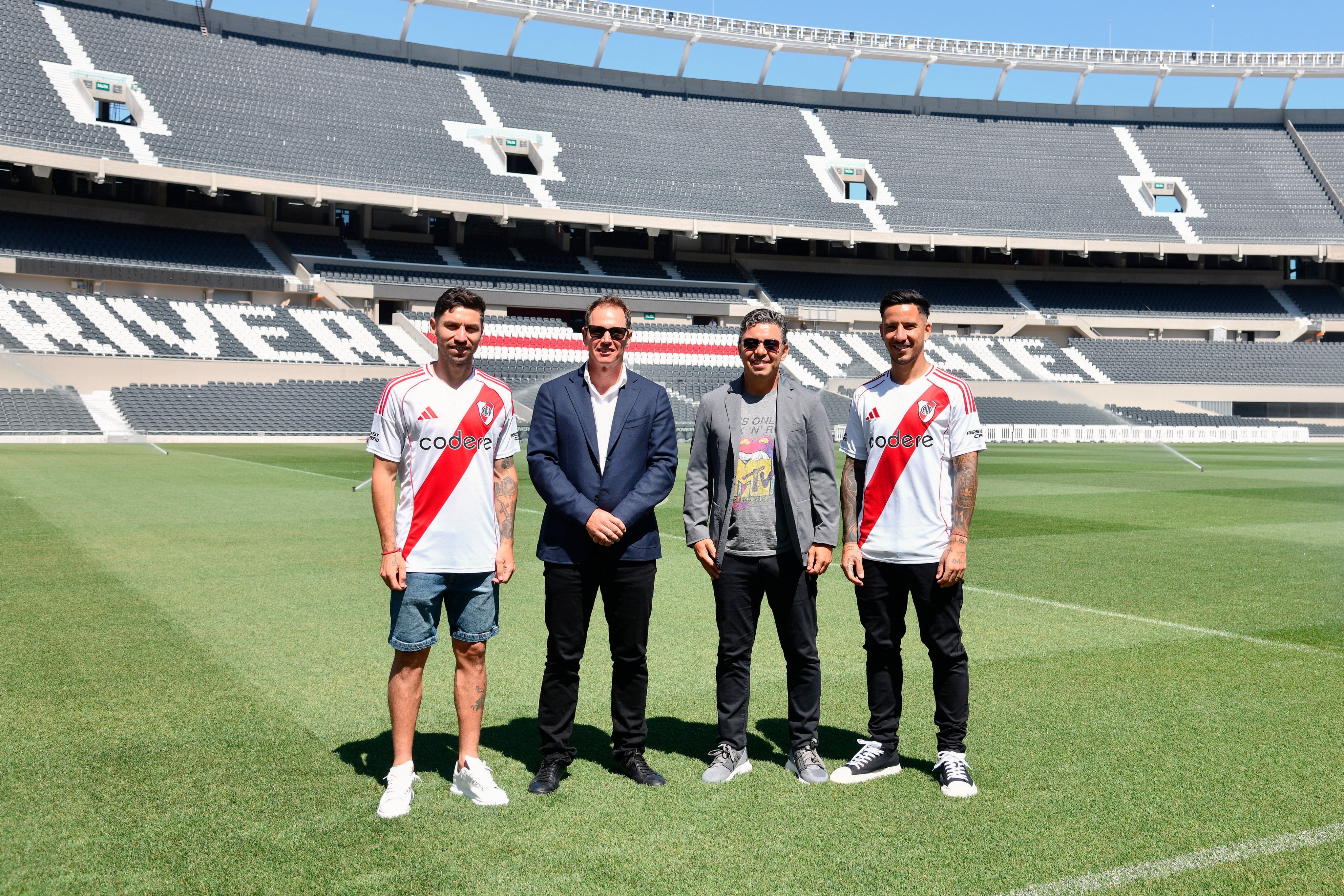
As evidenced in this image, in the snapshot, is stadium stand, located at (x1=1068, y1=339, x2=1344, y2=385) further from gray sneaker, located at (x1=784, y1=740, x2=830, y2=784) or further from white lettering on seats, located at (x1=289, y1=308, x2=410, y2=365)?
gray sneaker, located at (x1=784, y1=740, x2=830, y2=784)

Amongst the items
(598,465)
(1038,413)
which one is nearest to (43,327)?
(1038,413)

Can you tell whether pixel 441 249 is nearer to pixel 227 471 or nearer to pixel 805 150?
pixel 805 150

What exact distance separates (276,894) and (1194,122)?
68.8m

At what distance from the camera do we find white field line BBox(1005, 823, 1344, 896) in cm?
368

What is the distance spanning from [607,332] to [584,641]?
4.57ft

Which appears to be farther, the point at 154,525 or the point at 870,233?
the point at 870,233

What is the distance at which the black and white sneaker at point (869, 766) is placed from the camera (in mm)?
4793

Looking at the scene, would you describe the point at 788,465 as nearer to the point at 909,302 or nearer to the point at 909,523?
the point at 909,523

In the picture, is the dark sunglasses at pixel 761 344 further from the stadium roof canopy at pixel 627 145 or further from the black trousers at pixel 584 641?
the stadium roof canopy at pixel 627 145

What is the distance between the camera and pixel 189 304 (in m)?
39.6

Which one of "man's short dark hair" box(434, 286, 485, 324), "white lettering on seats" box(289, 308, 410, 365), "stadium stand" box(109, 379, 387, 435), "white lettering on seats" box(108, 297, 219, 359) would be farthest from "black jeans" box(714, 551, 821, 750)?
"white lettering on seats" box(289, 308, 410, 365)

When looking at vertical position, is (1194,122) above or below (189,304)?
above

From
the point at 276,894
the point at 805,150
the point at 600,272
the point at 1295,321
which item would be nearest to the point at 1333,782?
the point at 276,894

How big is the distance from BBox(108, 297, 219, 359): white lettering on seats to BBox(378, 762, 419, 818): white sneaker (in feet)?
115
